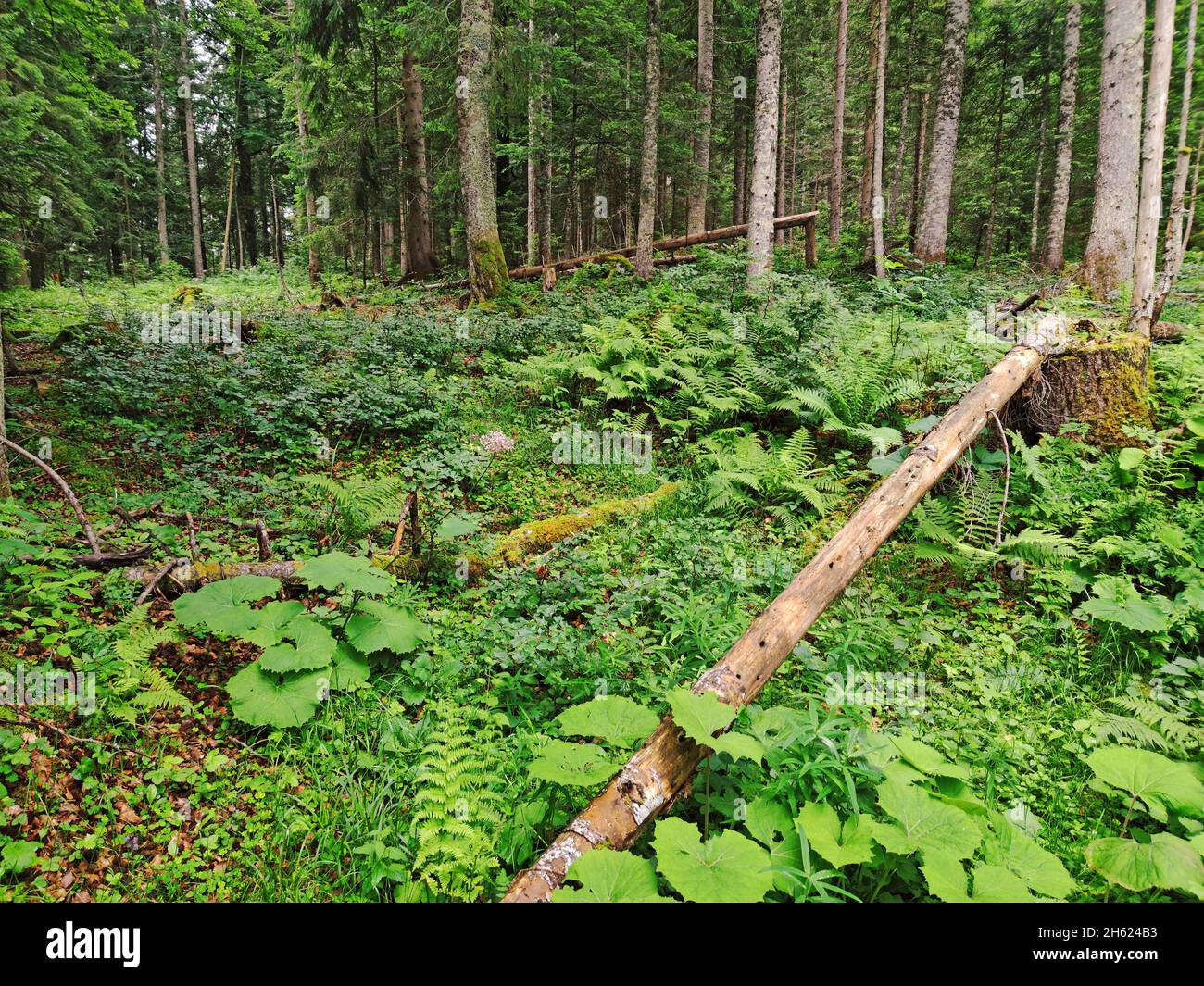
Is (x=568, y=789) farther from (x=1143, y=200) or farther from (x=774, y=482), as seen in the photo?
(x=1143, y=200)

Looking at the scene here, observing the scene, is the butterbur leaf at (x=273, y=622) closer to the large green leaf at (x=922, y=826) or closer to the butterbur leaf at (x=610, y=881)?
the butterbur leaf at (x=610, y=881)

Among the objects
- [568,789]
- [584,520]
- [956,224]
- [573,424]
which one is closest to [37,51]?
[573,424]

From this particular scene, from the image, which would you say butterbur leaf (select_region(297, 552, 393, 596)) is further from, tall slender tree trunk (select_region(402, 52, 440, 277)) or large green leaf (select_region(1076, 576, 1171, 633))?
tall slender tree trunk (select_region(402, 52, 440, 277))

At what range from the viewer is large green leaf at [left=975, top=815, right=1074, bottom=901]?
2193 mm

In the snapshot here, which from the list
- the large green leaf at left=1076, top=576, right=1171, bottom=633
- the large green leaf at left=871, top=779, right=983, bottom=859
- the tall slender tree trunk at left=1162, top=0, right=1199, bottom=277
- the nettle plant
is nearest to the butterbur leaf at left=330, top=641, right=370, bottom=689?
the nettle plant

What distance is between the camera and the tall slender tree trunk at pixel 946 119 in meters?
14.7

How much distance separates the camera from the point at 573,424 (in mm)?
8055

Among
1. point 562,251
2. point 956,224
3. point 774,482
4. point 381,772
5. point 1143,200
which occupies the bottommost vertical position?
Answer: point 381,772

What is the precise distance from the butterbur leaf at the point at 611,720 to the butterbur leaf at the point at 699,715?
0.23m

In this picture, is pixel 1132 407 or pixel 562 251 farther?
pixel 562 251

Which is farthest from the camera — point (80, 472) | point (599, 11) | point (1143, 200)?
point (599, 11)

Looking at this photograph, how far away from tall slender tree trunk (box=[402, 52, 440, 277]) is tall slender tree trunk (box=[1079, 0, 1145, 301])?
50.6ft

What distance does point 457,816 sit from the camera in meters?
2.64

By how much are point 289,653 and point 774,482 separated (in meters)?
4.66
